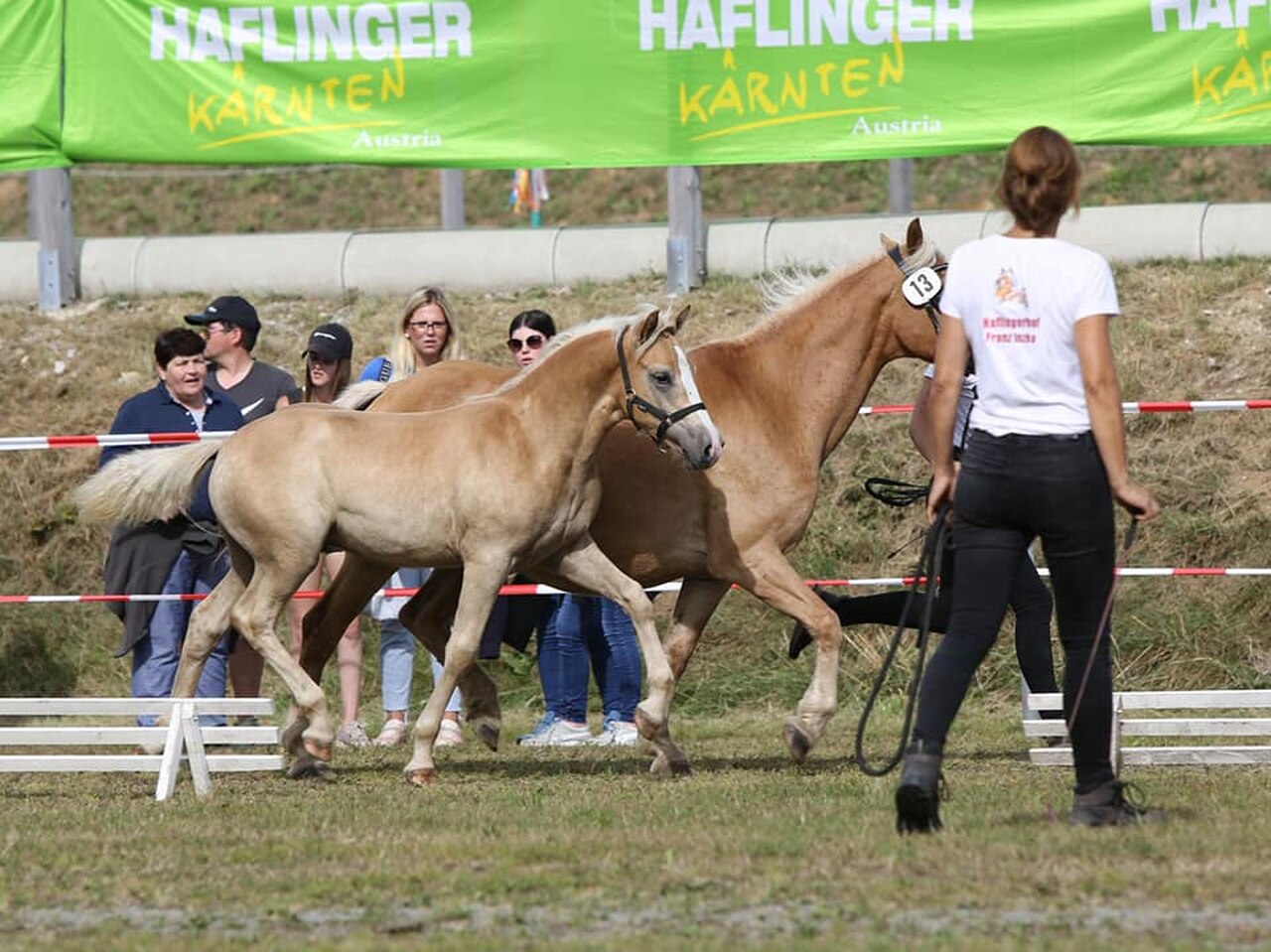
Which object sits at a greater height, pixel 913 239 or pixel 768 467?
pixel 913 239

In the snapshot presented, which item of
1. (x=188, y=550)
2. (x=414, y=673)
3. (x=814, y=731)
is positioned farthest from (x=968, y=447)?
(x=414, y=673)

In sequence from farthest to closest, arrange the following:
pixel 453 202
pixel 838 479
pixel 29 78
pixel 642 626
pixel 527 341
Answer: pixel 453 202 → pixel 29 78 → pixel 838 479 → pixel 527 341 → pixel 642 626

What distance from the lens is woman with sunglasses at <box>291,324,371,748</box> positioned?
35.6ft

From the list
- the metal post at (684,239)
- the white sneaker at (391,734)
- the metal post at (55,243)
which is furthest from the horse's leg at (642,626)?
the metal post at (55,243)

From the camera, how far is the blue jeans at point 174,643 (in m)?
10.7

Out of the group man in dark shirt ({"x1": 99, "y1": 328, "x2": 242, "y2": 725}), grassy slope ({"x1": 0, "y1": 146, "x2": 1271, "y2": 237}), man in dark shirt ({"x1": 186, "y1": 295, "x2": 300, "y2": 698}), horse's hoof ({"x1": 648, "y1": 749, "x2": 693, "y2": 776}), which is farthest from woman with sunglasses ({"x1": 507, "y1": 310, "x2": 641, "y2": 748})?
grassy slope ({"x1": 0, "y1": 146, "x2": 1271, "y2": 237})

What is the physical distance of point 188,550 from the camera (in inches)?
420

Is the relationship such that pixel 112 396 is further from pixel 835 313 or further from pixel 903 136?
pixel 835 313

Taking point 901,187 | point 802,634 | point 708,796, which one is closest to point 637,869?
point 708,796

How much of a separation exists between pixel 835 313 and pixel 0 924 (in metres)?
4.90

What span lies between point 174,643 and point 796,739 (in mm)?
3539

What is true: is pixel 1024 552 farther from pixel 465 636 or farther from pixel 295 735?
pixel 295 735

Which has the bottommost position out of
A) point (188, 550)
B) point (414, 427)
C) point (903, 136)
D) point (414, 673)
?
point (414, 673)

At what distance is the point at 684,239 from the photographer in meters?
14.5
